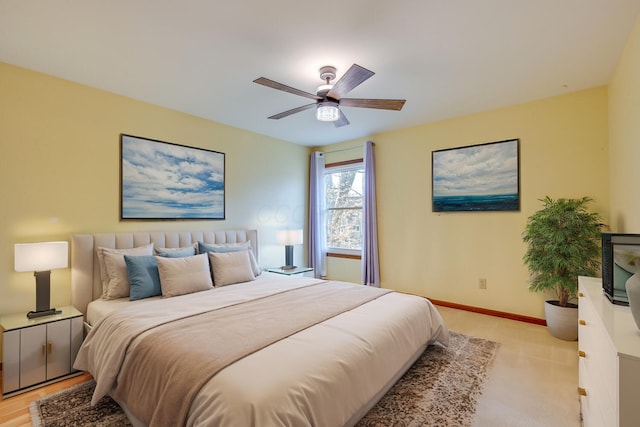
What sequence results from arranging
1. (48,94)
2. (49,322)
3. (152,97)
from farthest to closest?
(152,97) < (48,94) < (49,322)

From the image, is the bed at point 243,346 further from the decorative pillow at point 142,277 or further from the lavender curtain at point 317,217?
the lavender curtain at point 317,217

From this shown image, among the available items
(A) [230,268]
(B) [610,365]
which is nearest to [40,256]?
(A) [230,268]

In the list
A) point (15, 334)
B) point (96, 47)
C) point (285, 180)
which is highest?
point (96, 47)

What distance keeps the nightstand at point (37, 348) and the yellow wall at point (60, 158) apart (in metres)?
0.50

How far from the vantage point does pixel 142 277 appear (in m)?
2.72

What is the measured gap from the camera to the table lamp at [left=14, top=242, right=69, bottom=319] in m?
2.37

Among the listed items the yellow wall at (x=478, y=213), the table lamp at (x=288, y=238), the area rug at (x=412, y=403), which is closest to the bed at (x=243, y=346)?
the area rug at (x=412, y=403)

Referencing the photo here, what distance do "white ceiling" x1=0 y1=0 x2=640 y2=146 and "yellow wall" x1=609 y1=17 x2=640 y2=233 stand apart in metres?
0.16

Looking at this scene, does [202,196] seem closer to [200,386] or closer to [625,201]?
[200,386]

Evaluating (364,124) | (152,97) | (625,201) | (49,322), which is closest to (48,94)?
(152,97)

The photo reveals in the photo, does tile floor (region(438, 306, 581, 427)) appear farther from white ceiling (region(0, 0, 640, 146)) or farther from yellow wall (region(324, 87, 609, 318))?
white ceiling (region(0, 0, 640, 146))

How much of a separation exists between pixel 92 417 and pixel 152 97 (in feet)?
9.62

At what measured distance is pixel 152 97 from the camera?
10.8 ft

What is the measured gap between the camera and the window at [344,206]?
203 inches
